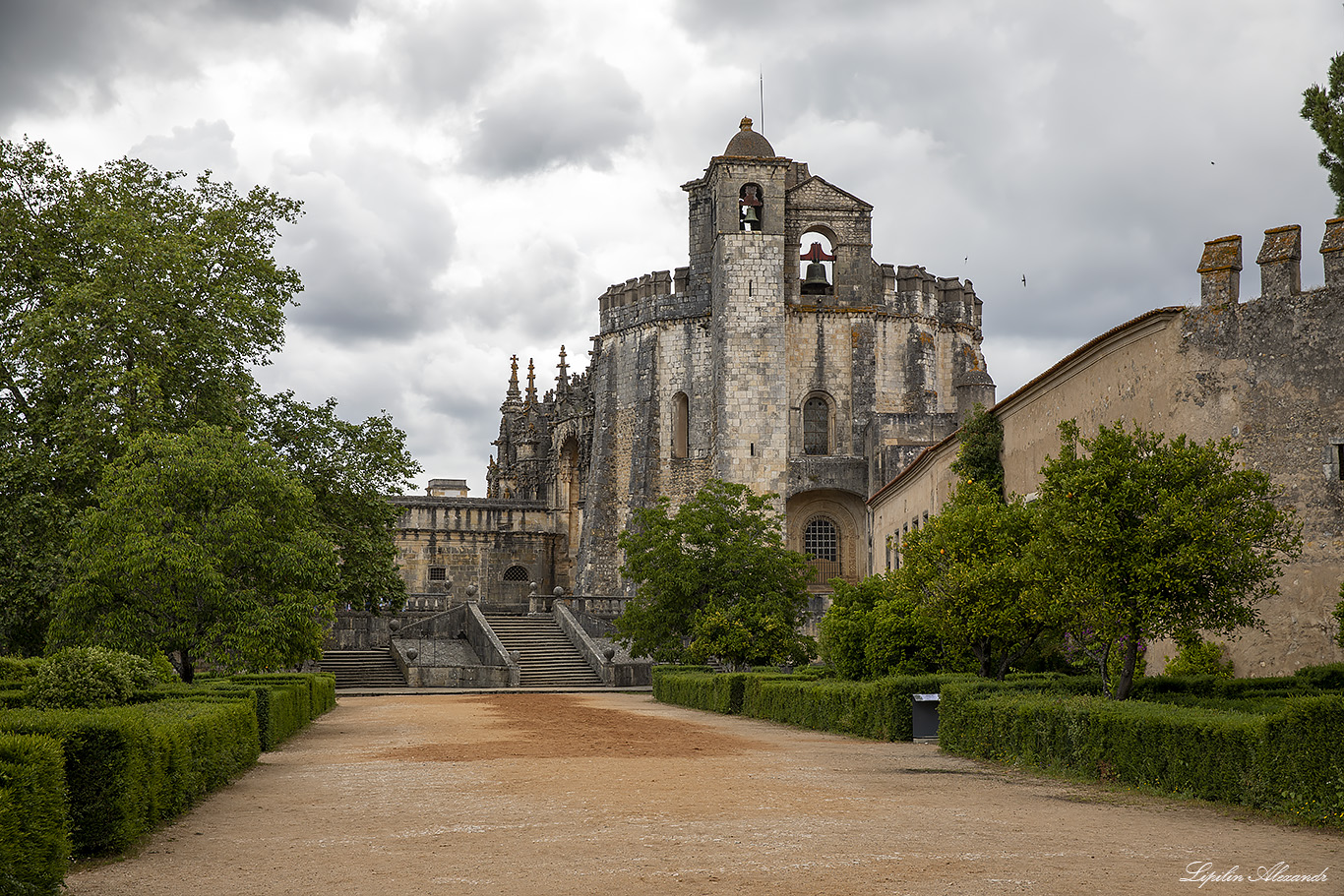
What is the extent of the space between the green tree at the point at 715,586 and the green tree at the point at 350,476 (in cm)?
686

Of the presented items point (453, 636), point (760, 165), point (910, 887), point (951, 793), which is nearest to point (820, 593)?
point (453, 636)

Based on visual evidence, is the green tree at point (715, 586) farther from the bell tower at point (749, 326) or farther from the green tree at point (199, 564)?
the bell tower at point (749, 326)

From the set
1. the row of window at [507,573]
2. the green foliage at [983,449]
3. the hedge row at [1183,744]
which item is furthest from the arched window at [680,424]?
the hedge row at [1183,744]

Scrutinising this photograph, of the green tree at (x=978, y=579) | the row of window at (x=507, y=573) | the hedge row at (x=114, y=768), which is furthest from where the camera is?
the row of window at (x=507, y=573)

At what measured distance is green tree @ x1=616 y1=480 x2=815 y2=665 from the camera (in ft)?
101

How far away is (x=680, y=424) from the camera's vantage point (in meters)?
52.9

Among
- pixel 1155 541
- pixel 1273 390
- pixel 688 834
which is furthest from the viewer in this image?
pixel 1273 390

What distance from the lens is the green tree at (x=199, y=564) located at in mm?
→ 19891

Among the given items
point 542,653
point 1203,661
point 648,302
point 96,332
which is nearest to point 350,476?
point 96,332

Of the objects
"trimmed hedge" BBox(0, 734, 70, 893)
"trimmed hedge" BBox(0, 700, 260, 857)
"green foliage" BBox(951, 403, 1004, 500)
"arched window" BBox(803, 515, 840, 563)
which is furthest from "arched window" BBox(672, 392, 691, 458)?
"trimmed hedge" BBox(0, 734, 70, 893)

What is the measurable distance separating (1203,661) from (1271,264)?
A: 6.74m

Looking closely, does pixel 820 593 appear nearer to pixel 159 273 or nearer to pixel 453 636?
pixel 453 636

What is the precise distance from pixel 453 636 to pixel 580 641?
438cm

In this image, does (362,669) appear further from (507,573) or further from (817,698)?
(817,698)
